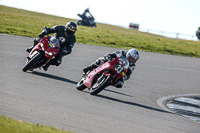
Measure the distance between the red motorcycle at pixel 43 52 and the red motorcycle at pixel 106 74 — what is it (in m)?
1.91

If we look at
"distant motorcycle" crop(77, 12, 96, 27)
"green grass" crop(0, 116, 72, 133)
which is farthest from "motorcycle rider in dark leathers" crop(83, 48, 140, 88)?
"distant motorcycle" crop(77, 12, 96, 27)

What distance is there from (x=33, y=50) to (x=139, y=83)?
403cm

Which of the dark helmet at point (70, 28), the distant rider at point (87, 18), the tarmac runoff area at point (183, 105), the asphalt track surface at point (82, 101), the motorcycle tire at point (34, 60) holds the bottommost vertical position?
the tarmac runoff area at point (183, 105)

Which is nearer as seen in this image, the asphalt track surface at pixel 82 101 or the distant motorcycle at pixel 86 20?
the asphalt track surface at pixel 82 101

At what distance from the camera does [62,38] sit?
11.8 metres

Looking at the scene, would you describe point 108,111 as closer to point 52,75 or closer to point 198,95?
point 52,75

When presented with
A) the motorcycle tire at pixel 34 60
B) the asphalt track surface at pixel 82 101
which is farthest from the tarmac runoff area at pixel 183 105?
the motorcycle tire at pixel 34 60

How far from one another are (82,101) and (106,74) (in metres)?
1.04

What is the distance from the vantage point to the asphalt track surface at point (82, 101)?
20.7 ft

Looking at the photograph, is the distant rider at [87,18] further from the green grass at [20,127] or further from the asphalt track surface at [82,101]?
the green grass at [20,127]

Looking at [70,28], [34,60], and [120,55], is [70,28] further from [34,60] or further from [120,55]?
[120,55]

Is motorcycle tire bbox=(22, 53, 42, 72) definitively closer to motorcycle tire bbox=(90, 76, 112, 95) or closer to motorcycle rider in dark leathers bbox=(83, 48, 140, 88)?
motorcycle rider in dark leathers bbox=(83, 48, 140, 88)

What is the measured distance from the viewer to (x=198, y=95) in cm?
1330

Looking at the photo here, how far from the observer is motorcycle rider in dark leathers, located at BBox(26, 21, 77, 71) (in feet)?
38.6
